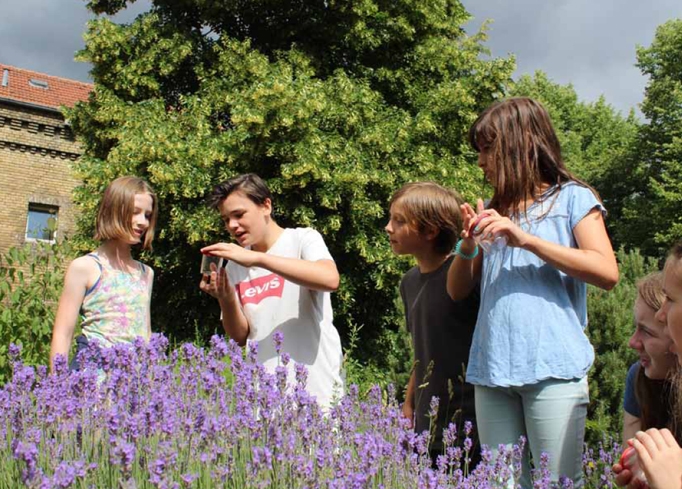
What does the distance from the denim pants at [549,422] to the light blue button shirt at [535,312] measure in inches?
2.0

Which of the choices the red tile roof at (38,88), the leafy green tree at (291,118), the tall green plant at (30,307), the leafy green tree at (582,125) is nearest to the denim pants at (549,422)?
the tall green plant at (30,307)

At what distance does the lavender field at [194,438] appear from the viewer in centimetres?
159

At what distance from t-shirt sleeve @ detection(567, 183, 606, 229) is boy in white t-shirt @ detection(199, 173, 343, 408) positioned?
932 mm

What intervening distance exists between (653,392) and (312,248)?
140 cm

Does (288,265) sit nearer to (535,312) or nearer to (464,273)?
(464,273)

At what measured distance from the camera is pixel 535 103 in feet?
8.27

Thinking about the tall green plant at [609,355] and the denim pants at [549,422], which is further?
the tall green plant at [609,355]

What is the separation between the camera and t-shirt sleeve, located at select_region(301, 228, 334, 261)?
2.90 metres

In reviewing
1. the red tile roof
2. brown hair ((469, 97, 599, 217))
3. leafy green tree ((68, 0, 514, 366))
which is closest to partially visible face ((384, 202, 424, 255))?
brown hair ((469, 97, 599, 217))

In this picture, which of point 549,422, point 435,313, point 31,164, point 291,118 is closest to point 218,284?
point 435,313

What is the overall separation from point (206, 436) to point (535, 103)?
1.63 meters

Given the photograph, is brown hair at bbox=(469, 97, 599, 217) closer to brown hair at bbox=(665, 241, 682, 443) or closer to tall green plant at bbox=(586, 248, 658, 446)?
Answer: brown hair at bbox=(665, 241, 682, 443)

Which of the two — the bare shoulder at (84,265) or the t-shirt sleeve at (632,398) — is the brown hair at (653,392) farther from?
the bare shoulder at (84,265)

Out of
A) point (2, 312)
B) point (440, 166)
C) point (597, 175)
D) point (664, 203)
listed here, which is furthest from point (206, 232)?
point (597, 175)
